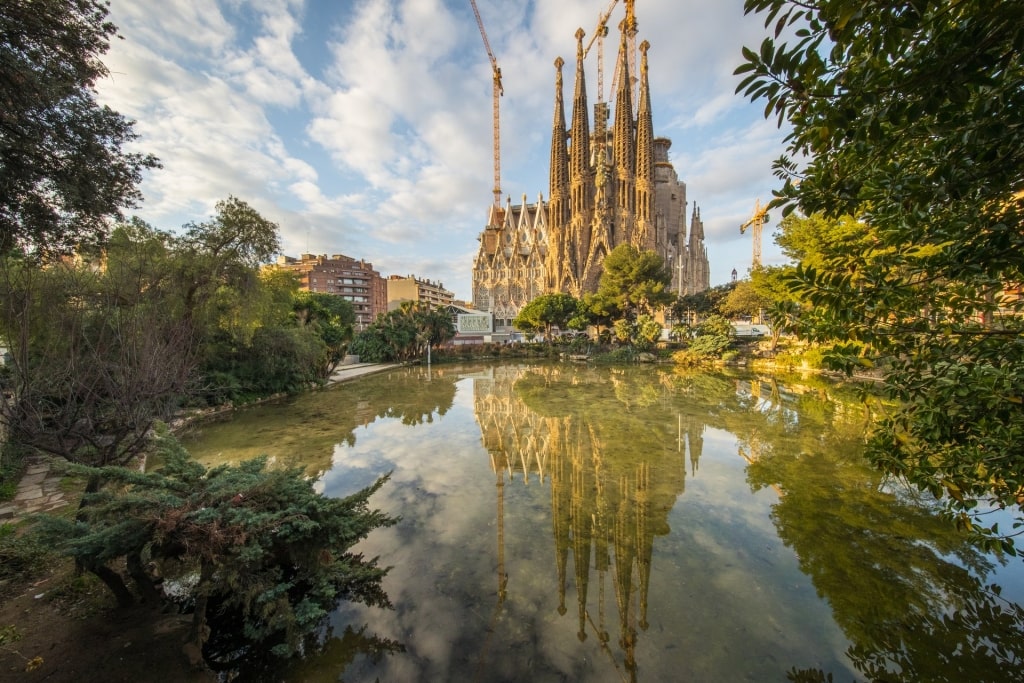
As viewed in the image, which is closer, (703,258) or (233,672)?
(233,672)

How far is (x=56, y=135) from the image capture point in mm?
5453

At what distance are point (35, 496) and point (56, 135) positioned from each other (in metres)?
4.89

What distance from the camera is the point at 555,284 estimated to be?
4741 centimetres

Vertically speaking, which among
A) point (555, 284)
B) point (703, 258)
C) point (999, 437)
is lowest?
point (999, 437)

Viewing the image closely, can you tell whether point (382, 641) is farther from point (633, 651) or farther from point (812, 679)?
point (812, 679)

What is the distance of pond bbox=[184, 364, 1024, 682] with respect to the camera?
9.24 ft

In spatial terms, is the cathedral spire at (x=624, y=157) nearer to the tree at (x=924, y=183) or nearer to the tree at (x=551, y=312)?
the tree at (x=551, y=312)

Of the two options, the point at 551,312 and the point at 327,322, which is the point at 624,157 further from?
the point at 327,322

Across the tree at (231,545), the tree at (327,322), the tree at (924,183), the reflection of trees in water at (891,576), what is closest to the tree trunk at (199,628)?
the tree at (231,545)

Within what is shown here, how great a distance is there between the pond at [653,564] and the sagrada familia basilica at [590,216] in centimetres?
3925

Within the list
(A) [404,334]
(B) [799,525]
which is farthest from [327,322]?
(B) [799,525]

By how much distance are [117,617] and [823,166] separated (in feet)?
18.6

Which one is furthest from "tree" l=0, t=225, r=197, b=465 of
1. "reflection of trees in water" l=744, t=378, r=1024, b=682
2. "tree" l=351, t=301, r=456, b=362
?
"tree" l=351, t=301, r=456, b=362

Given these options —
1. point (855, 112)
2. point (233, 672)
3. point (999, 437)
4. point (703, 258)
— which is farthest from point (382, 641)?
point (703, 258)
